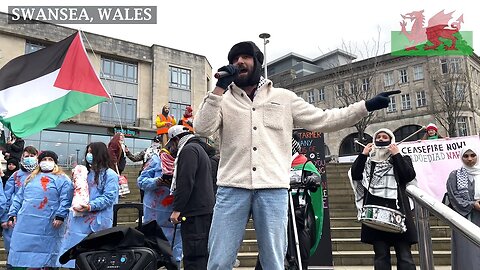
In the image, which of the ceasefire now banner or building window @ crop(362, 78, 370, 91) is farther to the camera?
building window @ crop(362, 78, 370, 91)

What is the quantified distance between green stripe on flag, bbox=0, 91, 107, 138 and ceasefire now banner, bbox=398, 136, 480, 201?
649cm

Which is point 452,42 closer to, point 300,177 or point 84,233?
point 300,177

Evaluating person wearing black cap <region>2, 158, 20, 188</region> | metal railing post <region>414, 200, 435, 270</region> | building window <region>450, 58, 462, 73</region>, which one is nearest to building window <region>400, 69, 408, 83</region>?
building window <region>450, 58, 462, 73</region>

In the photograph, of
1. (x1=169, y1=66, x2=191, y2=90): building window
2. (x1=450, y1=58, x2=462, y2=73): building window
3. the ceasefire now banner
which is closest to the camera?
the ceasefire now banner

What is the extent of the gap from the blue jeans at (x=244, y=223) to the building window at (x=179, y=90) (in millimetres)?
31749

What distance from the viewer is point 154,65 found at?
3359 cm

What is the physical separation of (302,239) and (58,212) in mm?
2773

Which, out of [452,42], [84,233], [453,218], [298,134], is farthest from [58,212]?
[452,42]

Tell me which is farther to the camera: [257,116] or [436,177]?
[436,177]

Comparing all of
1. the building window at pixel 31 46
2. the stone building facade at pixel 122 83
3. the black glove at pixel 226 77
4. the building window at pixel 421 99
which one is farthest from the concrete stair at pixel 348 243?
the building window at pixel 421 99

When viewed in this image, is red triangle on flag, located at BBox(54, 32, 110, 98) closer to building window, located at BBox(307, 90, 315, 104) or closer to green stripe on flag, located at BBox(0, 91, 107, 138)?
green stripe on flag, located at BBox(0, 91, 107, 138)

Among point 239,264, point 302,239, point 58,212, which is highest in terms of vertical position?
point 58,212

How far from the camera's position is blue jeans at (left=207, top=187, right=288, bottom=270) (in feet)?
7.80

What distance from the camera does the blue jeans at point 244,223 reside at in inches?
93.6
